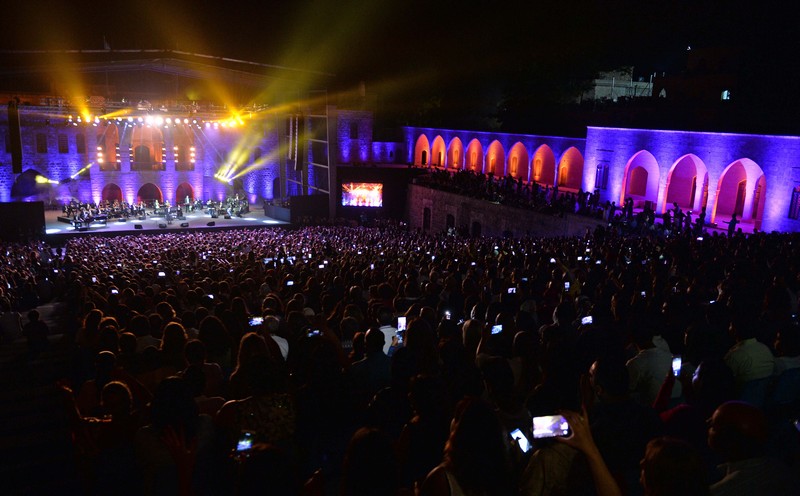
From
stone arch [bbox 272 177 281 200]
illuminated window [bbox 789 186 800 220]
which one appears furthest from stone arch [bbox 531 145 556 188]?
stone arch [bbox 272 177 281 200]

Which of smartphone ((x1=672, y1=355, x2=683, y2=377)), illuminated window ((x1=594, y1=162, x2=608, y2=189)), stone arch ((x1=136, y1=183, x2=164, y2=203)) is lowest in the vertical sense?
stone arch ((x1=136, y1=183, x2=164, y2=203))

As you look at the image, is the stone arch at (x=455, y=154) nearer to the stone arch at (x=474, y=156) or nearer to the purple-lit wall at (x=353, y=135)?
the stone arch at (x=474, y=156)

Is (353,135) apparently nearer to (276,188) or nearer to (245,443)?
(276,188)

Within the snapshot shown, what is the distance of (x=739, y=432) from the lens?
8.93ft

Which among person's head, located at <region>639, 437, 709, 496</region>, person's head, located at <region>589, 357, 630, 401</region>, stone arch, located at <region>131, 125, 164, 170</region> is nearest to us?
person's head, located at <region>639, 437, 709, 496</region>

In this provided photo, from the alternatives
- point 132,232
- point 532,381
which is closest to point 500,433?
point 532,381

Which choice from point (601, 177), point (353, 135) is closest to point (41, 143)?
point (353, 135)

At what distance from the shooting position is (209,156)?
1657 inches

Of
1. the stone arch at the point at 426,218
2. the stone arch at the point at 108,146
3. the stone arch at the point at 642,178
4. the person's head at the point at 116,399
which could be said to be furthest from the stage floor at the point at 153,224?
the person's head at the point at 116,399

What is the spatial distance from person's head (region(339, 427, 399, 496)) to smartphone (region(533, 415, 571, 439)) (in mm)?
732

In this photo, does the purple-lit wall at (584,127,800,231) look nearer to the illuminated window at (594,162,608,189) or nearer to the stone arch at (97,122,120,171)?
the illuminated window at (594,162,608,189)

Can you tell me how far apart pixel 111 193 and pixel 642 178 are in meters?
34.4

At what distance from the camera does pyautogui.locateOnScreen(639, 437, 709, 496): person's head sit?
2332mm

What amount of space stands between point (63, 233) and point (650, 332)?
31593 millimetres
